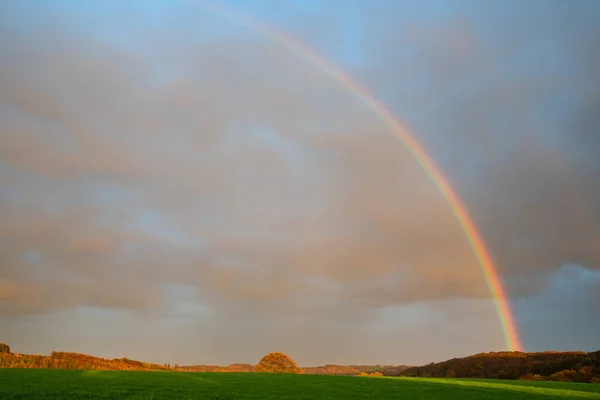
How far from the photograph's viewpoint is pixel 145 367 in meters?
94.2

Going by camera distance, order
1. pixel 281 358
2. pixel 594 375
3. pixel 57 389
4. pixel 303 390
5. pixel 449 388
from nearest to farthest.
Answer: pixel 57 389, pixel 303 390, pixel 449 388, pixel 281 358, pixel 594 375

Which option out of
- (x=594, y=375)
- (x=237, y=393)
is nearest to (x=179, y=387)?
(x=237, y=393)

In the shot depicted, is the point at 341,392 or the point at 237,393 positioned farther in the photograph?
the point at 341,392

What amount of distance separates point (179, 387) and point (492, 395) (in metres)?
28.8

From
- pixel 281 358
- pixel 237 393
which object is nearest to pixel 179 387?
pixel 237 393

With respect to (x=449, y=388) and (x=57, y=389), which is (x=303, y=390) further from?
(x=57, y=389)

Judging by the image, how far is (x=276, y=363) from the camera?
117 meters

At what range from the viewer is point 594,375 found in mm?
132625

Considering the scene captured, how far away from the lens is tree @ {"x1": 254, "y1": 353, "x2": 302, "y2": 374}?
4540 inches

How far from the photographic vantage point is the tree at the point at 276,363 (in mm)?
115312

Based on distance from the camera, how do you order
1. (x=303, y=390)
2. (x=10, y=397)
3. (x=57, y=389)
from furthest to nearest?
(x=303, y=390) → (x=57, y=389) → (x=10, y=397)

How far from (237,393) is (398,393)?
15.5 meters

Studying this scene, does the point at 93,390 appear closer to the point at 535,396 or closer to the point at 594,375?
the point at 535,396

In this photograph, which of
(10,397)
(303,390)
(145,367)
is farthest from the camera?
(145,367)
